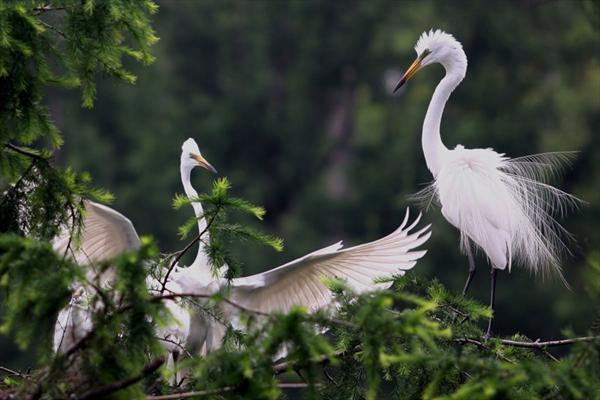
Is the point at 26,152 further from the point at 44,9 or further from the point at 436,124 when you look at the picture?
the point at 436,124

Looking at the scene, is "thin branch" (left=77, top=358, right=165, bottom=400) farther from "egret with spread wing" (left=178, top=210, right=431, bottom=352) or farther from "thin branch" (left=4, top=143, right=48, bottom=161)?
"egret with spread wing" (left=178, top=210, right=431, bottom=352)

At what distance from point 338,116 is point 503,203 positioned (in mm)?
21116

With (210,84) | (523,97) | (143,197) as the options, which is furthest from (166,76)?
(523,97)

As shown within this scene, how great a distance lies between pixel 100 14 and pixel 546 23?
68.0 feet

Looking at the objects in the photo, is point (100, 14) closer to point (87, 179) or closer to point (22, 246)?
point (87, 179)

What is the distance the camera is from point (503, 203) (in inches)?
232

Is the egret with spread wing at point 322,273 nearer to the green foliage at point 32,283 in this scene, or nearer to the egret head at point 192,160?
the egret head at point 192,160

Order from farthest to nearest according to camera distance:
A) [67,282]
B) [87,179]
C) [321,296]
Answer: [321,296] < [87,179] < [67,282]

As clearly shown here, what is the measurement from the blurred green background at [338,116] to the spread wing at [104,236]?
41.5 feet

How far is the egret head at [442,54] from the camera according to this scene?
6180mm

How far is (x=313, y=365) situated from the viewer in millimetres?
3338

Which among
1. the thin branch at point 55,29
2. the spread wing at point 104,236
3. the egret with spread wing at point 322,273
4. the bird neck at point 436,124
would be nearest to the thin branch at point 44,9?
the thin branch at point 55,29

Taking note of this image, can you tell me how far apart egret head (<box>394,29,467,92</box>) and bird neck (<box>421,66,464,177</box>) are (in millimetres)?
22

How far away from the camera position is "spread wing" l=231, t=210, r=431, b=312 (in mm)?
5500
